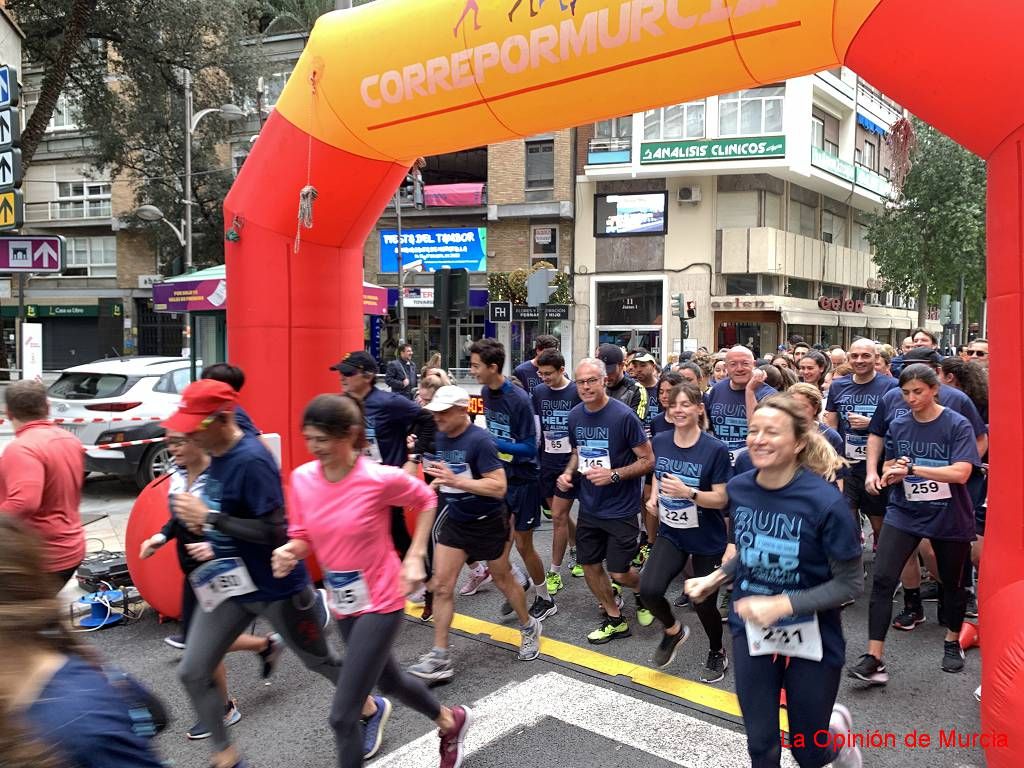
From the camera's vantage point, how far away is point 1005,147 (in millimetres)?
3240

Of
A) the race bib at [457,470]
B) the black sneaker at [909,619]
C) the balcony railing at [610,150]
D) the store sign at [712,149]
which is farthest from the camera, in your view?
the balcony railing at [610,150]

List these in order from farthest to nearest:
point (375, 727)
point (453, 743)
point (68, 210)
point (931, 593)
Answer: point (68, 210), point (931, 593), point (375, 727), point (453, 743)

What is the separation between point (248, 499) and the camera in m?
3.37

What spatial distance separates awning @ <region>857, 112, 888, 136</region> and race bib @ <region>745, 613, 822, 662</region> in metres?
33.4

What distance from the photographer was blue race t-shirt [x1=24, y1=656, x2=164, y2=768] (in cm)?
149

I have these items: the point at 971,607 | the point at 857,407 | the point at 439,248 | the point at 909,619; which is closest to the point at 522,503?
the point at 909,619

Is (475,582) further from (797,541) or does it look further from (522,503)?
(797,541)

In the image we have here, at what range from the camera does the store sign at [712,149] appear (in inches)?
1056

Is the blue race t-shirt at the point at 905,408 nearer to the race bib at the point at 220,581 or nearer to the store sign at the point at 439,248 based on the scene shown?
the race bib at the point at 220,581

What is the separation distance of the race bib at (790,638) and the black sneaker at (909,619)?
3.00 meters

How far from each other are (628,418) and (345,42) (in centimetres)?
319

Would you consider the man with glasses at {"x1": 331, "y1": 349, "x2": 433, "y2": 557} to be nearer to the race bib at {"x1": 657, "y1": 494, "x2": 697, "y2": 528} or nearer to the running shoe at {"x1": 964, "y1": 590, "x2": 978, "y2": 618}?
the race bib at {"x1": 657, "y1": 494, "x2": 697, "y2": 528}

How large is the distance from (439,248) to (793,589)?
29.9m

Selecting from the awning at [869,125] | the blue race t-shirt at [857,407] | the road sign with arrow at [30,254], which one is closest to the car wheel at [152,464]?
the road sign with arrow at [30,254]
